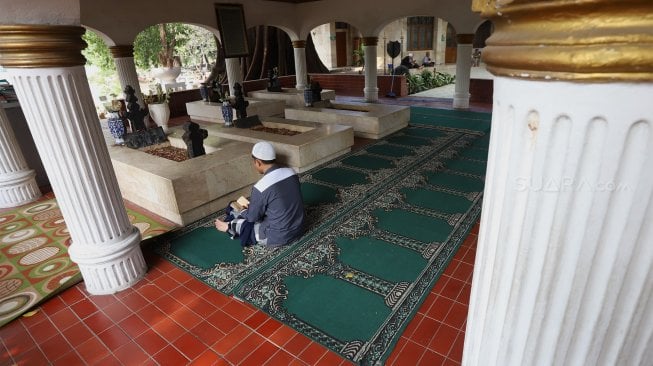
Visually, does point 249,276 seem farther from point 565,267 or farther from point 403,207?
point 565,267

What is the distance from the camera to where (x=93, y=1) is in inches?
315

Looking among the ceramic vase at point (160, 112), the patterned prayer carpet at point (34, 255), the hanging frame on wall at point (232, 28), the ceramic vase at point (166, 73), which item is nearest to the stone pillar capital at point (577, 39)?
the patterned prayer carpet at point (34, 255)

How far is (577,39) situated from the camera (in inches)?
23.6

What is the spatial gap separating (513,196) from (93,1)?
9.93 m

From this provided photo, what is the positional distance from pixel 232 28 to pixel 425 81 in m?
7.39

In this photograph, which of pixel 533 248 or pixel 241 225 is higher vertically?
pixel 533 248

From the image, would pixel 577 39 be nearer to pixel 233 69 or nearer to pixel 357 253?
pixel 357 253

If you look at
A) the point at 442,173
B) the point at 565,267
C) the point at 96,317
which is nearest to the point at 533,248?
the point at 565,267

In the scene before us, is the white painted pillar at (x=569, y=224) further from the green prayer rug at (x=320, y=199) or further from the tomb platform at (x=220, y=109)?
the tomb platform at (x=220, y=109)

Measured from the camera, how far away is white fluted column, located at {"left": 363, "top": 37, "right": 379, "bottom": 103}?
11.3m

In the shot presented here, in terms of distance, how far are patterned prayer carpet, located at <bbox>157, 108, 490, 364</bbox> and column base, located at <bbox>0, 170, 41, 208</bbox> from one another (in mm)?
2657

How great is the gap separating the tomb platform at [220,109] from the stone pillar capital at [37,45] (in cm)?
698

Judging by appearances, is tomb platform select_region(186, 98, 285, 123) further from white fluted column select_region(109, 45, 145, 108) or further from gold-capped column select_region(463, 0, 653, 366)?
gold-capped column select_region(463, 0, 653, 366)

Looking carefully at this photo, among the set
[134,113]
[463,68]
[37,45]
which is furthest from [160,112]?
[463,68]
